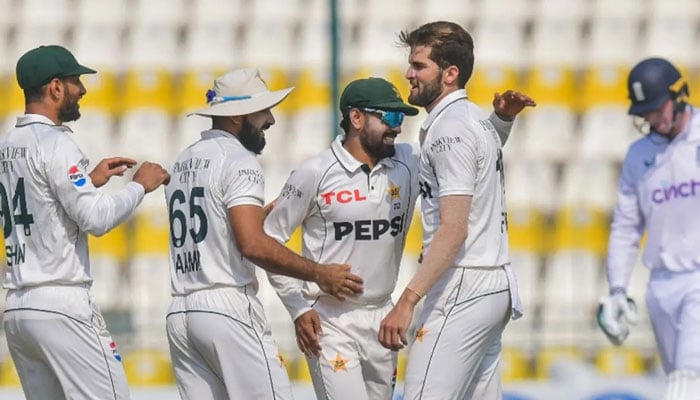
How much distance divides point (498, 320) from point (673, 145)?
119 cm

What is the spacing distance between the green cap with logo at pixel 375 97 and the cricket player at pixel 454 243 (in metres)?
0.22

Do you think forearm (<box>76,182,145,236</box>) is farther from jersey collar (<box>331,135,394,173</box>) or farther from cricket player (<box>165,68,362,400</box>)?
jersey collar (<box>331,135,394,173</box>)

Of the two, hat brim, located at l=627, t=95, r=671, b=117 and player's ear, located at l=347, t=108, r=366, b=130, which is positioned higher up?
hat brim, located at l=627, t=95, r=671, b=117

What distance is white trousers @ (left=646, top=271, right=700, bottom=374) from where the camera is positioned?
5.87m

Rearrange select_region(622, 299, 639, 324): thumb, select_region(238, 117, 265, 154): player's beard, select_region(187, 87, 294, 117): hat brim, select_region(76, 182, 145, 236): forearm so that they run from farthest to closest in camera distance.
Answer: select_region(622, 299, 639, 324): thumb < select_region(238, 117, 265, 154): player's beard < select_region(187, 87, 294, 117): hat brim < select_region(76, 182, 145, 236): forearm

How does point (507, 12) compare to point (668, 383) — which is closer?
point (668, 383)

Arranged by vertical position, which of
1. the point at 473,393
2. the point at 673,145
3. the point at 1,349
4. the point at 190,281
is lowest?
the point at 1,349

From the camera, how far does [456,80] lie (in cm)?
577

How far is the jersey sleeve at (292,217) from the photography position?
239 inches

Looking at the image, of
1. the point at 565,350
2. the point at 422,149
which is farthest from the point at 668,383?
the point at 565,350

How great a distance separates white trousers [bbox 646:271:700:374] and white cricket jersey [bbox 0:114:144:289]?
227 cm

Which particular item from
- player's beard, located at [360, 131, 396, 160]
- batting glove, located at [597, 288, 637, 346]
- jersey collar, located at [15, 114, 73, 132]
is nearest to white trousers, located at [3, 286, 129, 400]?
jersey collar, located at [15, 114, 73, 132]

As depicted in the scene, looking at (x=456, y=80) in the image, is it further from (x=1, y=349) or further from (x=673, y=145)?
(x=1, y=349)

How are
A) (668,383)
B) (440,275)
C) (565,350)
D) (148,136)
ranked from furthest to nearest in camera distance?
(148,136) < (565,350) < (668,383) < (440,275)
